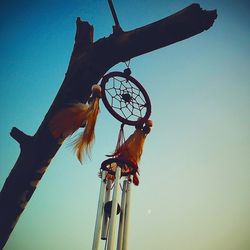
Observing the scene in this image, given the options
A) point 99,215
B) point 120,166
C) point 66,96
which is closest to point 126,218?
point 99,215

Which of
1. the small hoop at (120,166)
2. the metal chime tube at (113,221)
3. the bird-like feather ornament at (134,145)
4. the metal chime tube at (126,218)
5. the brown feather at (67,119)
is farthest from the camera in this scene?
the bird-like feather ornament at (134,145)

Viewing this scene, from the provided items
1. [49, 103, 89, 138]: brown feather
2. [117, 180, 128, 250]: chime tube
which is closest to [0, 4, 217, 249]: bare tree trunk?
[49, 103, 89, 138]: brown feather

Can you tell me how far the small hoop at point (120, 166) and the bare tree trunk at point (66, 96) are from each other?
0.63 metres

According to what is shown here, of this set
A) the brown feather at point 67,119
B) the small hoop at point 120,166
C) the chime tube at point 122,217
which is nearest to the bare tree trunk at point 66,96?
the brown feather at point 67,119

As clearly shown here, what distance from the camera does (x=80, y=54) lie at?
307 cm

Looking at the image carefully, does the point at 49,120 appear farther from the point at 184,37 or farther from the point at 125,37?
the point at 184,37

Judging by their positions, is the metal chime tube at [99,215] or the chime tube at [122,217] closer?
the metal chime tube at [99,215]

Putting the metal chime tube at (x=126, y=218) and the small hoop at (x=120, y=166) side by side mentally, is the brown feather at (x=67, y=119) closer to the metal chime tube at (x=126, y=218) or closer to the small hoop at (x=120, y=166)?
the small hoop at (x=120, y=166)

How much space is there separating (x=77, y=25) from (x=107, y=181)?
1972mm

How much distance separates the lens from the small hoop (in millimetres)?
2699

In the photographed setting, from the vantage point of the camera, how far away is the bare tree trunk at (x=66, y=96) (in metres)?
2.72

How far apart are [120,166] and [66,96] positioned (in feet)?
3.31

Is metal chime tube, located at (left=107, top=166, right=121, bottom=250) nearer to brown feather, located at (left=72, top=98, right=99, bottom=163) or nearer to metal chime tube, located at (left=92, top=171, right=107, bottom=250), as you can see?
metal chime tube, located at (left=92, top=171, right=107, bottom=250)

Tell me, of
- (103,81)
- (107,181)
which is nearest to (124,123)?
(103,81)
